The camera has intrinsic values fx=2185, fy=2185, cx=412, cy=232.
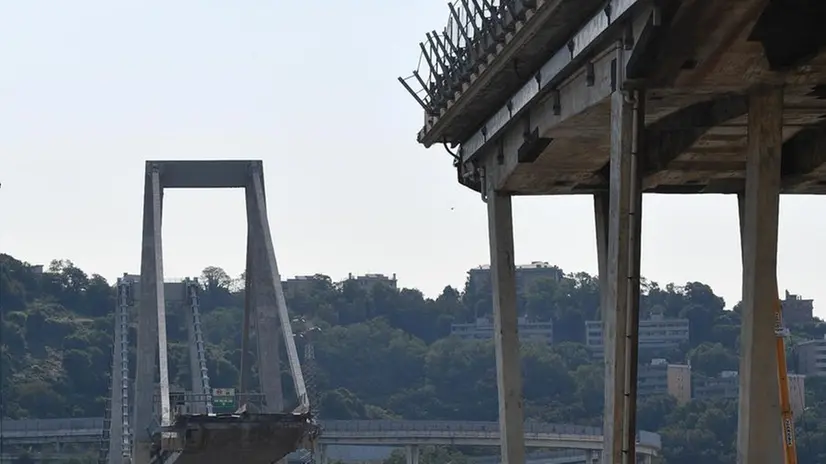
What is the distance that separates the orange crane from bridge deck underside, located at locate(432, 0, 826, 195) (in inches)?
108

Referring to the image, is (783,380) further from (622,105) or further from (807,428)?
(807,428)

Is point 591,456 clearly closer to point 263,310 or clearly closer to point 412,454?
point 412,454

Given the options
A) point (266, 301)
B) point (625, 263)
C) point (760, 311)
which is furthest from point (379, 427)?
point (760, 311)

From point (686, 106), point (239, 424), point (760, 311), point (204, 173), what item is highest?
point (204, 173)

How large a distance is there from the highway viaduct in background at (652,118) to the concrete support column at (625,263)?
0.02 m

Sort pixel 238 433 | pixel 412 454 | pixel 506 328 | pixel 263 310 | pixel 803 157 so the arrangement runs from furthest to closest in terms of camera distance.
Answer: pixel 412 454 < pixel 263 310 < pixel 238 433 < pixel 506 328 < pixel 803 157

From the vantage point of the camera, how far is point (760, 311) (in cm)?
2395

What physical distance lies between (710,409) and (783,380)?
13425cm

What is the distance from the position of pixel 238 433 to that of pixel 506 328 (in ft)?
128

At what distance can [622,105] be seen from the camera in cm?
2447

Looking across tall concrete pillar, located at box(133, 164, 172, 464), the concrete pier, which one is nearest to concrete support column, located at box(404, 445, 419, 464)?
the concrete pier

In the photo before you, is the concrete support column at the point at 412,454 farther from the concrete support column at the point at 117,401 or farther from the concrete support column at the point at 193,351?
the concrete support column at the point at 193,351

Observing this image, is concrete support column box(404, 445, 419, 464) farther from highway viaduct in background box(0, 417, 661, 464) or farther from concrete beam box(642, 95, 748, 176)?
concrete beam box(642, 95, 748, 176)

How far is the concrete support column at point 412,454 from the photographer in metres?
167
